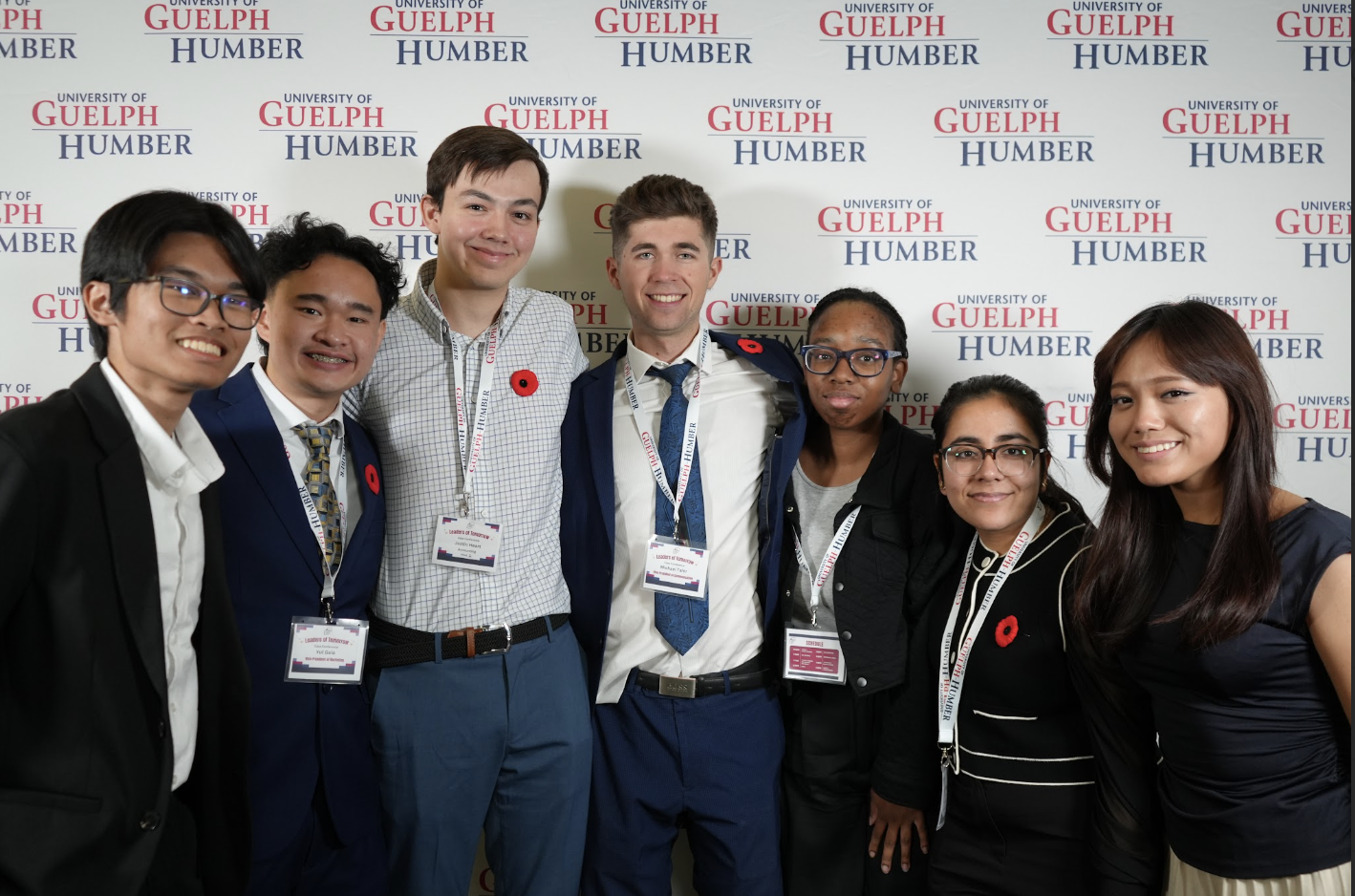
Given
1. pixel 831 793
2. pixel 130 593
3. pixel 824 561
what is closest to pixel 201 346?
pixel 130 593

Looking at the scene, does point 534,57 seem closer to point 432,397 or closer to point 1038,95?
point 432,397

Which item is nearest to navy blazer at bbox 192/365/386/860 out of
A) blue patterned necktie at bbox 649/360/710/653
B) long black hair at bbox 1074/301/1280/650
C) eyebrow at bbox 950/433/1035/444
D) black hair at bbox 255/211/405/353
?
black hair at bbox 255/211/405/353

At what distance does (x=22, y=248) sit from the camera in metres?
3.03

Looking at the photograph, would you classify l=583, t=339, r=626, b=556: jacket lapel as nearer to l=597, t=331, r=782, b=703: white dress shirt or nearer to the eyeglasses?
l=597, t=331, r=782, b=703: white dress shirt

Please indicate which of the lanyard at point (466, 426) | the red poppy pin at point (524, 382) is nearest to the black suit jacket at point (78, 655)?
the lanyard at point (466, 426)

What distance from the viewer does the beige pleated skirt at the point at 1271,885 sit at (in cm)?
167

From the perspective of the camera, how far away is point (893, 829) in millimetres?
2414

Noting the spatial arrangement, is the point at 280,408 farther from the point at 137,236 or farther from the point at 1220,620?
the point at 1220,620

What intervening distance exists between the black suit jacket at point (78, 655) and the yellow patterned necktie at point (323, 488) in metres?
0.58

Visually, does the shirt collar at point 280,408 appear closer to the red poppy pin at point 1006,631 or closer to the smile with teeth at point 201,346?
the smile with teeth at point 201,346

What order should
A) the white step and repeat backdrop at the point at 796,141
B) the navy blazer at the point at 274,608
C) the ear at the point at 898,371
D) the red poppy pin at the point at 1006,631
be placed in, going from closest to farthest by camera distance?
the navy blazer at the point at 274,608 < the red poppy pin at the point at 1006,631 < the ear at the point at 898,371 < the white step and repeat backdrop at the point at 796,141

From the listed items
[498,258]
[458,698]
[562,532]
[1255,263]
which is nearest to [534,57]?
[498,258]

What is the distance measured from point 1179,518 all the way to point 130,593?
81.7 inches

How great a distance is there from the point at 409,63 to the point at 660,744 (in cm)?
238
